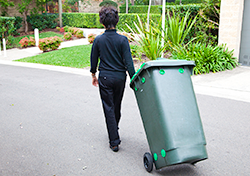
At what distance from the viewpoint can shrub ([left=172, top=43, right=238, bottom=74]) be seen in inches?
331

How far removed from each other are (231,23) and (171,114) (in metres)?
7.89

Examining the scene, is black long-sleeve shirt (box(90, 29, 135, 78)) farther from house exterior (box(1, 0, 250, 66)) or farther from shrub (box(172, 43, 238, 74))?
house exterior (box(1, 0, 250, 66))

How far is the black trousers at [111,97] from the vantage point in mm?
3359

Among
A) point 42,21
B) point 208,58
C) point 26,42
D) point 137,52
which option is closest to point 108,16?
point 208,58

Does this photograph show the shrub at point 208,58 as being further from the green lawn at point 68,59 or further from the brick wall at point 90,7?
the brick wall at point 90,7

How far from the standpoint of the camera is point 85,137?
416 centimetres

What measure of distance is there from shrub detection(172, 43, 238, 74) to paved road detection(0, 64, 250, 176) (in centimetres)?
241

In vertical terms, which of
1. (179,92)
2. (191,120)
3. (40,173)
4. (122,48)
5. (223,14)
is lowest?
(40,173)

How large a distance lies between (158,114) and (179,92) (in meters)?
Result: 0.33

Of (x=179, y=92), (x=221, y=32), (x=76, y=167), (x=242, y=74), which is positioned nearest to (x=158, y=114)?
(x=179, y=92)

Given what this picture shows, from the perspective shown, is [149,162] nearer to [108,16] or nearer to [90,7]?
[108,16]

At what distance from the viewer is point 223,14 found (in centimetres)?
954

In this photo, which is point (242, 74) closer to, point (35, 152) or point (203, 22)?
point (203, 22)

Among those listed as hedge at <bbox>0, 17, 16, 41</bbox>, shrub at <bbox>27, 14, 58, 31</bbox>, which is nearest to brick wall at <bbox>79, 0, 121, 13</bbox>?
shrub at <bbox>27, 14, 58, 31</bbox>
